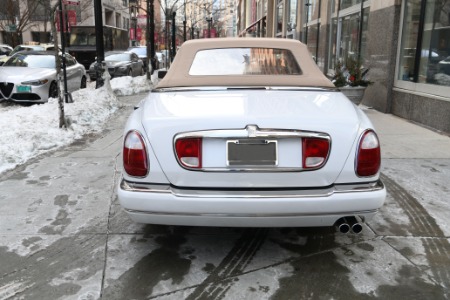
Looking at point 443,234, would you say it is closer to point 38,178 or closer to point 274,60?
point 274,60

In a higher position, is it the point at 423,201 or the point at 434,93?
the point at 434,93

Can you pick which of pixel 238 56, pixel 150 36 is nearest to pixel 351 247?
pixel 238 56

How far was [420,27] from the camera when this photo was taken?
8.83 m

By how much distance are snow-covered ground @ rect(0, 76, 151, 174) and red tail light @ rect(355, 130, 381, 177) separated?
4404 millimetres

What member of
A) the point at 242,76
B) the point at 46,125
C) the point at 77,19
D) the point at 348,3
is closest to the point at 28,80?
the point at 46,125

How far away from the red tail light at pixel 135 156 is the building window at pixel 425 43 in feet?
21.7

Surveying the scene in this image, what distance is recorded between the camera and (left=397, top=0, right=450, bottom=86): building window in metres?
8.01

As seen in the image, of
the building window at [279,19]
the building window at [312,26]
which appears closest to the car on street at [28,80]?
the building window at [312,26]

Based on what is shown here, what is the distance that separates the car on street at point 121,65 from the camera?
63.7ft

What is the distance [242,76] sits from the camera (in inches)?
161

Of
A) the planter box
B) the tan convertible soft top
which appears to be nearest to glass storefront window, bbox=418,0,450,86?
the planter box

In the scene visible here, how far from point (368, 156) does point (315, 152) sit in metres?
0.38

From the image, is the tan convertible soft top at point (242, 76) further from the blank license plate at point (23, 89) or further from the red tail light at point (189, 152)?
the blank license plate at point (23, 89)

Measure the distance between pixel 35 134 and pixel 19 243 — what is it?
12.5ft
